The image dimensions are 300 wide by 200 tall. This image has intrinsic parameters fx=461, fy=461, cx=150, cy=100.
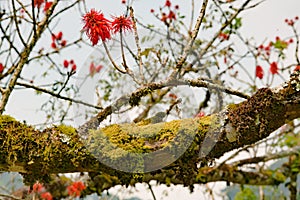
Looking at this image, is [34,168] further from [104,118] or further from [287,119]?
[287,119]

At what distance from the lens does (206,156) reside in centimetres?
140

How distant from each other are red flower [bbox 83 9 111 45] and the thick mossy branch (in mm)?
396

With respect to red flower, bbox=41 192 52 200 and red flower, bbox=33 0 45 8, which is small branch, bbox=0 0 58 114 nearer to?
red flower, bbox=33 0 45 8

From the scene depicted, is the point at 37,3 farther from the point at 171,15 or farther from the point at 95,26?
the point at 171,15

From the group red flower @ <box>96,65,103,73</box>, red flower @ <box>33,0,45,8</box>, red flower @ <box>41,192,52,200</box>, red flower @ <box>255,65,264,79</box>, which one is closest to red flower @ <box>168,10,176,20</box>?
red flower @ <box>96,65,103,73</box>

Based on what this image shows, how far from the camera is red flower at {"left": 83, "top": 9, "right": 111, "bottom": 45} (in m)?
1.67

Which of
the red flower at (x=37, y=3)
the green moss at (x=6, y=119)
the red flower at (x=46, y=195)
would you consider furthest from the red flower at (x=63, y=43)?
the green moss at (x=6, y=119)

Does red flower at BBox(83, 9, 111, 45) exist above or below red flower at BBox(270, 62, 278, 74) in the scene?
below

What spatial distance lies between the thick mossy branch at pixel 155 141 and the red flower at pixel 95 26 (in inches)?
15.6

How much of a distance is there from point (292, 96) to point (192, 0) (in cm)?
221

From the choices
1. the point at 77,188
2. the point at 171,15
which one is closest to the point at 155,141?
the point at 77,188

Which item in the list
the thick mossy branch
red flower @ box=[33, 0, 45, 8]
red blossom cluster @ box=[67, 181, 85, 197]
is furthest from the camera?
red blossom cluster @ box=[67, 181, 85, 197]

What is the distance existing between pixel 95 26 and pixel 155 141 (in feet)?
1.75

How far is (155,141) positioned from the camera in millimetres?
1388
